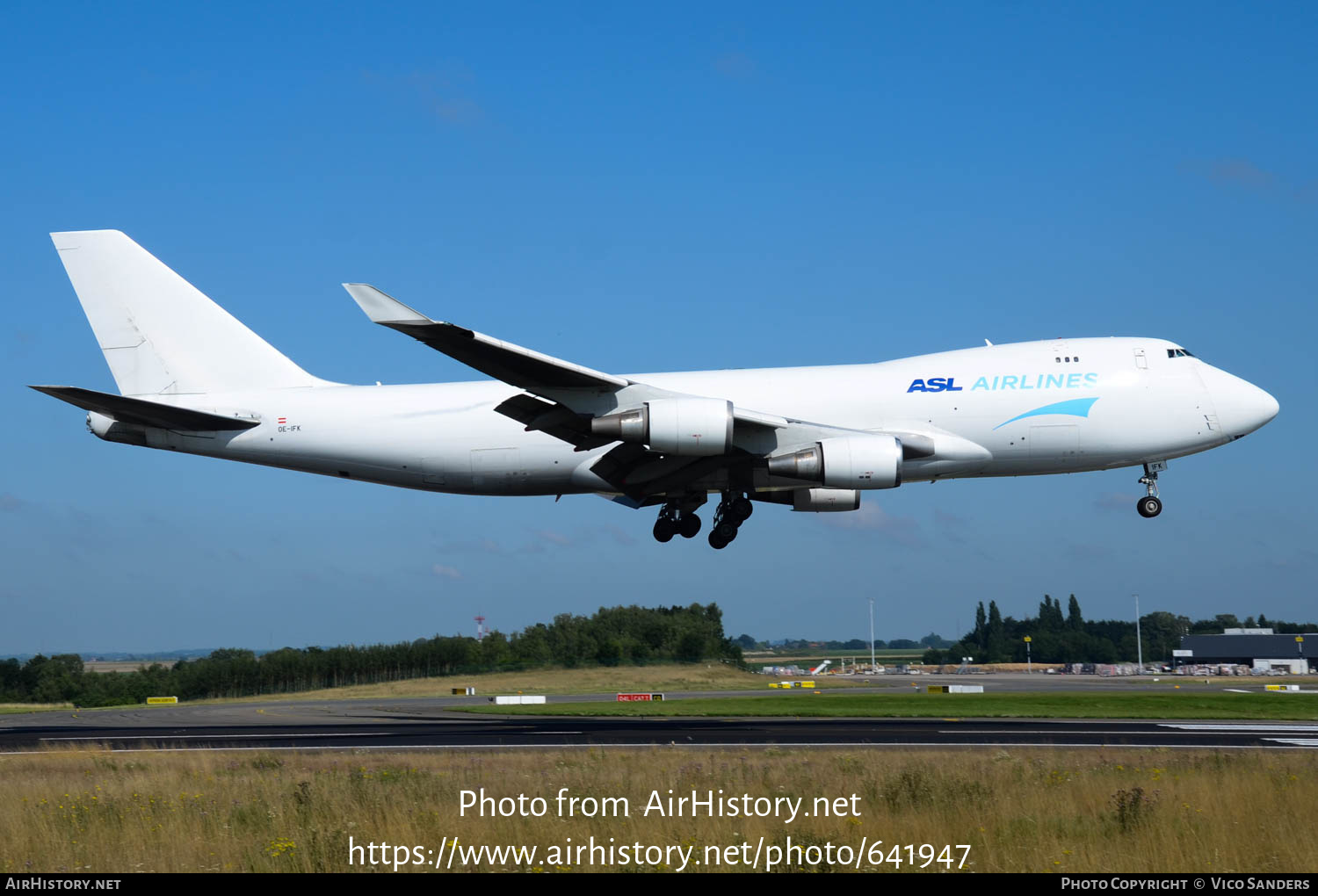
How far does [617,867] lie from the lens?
1367 cm

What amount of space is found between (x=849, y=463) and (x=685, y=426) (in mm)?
4253

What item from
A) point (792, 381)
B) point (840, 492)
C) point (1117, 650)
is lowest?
point (1117, 650)

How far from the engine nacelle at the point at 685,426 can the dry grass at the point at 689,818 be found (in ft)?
25.9

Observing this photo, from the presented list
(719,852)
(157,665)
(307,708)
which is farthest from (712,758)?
(157,665)

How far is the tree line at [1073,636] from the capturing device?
486 feet

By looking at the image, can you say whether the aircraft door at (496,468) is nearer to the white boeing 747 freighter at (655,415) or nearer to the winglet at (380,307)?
the white boeing 747 freighter at (655,415)

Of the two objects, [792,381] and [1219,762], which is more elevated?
[792,381]

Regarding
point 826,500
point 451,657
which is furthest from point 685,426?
point 451,657

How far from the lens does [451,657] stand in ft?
243

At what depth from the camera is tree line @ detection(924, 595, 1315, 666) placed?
14812 cm

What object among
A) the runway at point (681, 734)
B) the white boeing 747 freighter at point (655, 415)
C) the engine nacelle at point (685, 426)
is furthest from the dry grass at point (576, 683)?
the engine nacelle at point (685, 426)
